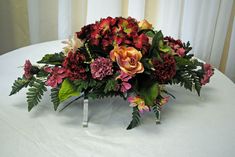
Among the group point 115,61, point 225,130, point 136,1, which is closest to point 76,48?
point 115,61

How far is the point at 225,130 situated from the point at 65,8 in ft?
3.47

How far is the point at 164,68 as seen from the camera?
0.93 metres

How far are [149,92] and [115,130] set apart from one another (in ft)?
0.47

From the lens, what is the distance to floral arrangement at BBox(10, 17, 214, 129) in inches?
35.9

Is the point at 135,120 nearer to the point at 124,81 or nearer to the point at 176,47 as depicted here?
the point at 124,81

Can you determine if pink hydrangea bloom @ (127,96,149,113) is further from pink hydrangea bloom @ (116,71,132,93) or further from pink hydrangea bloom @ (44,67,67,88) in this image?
pink hydrangea bloom @ (44,67,67,88)

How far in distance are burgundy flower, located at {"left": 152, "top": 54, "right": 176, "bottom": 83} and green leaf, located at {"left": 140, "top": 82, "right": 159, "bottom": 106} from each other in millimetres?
26

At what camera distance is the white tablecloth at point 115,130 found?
0.86 metres

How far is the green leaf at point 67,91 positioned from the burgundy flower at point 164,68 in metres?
0.23

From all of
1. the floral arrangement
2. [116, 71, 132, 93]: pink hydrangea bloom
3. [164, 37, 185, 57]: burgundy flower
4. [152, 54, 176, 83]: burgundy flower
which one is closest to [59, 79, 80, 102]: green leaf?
the floral arrangement

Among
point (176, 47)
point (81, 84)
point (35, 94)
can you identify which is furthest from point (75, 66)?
point (176, 47)

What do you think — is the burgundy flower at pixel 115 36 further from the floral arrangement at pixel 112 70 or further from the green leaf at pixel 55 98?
the green leaf at pixel 55 98

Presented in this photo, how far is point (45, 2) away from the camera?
5.71 feet

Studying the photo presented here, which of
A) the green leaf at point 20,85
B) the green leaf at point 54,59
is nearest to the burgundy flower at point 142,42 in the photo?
the green leaf at point 54,59
